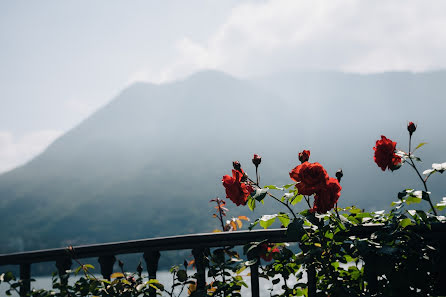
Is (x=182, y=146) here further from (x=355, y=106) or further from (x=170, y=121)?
(x=355, y=106)

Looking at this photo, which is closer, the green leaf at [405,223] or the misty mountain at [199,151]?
the green leaf at [405,223]

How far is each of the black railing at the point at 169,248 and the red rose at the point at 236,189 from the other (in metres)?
0.22

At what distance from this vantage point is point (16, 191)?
134 meters

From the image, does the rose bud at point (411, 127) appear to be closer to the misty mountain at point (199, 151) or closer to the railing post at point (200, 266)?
the railing post at point (200, 266)

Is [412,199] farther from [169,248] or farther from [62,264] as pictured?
[62,264]

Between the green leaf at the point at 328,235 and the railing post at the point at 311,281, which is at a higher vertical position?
the green leaf at the point at 328,235

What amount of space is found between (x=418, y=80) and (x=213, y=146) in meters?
104

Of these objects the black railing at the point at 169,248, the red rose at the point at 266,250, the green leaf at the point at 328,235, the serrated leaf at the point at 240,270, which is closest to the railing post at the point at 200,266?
the black railing at the point at 169,248

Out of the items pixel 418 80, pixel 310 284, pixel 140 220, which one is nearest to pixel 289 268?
pixel 310 284

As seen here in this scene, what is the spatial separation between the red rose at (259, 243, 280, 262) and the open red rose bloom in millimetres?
415

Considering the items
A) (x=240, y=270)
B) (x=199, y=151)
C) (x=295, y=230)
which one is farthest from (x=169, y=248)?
(x=199, y=151)

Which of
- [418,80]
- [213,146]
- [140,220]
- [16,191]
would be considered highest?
[418,80]

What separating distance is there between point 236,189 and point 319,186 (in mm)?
404

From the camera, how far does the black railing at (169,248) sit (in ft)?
6.06
